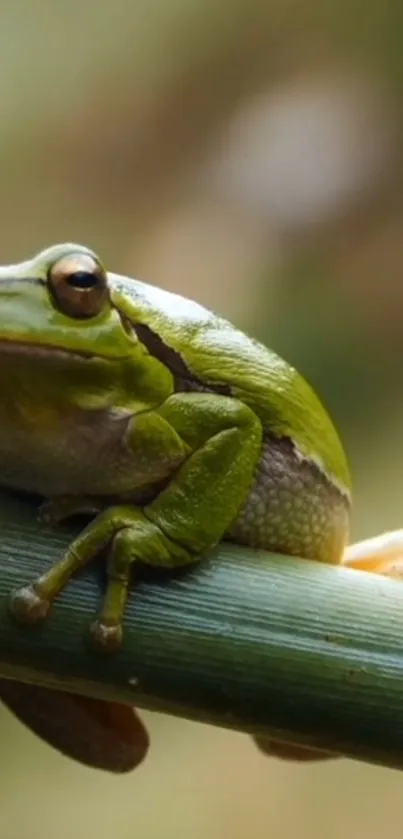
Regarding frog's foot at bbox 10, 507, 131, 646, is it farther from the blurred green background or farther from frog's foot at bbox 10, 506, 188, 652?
the blurred green background

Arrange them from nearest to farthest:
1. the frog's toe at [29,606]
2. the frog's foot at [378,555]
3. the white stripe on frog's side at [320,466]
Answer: the frog's toe at [29,606]
the white stripe on frog's side at [320,466]
the frog's foot at [378,555]

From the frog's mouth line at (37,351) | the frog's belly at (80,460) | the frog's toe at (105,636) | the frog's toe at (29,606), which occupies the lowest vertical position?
the frog's toe at (105,636)

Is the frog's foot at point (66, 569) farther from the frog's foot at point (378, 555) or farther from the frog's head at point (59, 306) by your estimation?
the frog's foot at point (378, 555)

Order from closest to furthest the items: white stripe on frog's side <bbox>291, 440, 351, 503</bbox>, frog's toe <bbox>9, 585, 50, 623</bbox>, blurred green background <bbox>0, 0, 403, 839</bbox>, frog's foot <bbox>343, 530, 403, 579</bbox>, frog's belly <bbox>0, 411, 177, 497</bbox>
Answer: frog's toe <bbox>9, 585, 50, 623</bbox>
frog's belly <bbox>0, 411, 177, 497</bbox>
white stripe on frog's side <bbox>291, 440, 351, 503</bbox>
frog's foot <bbox>343, 530, 403, 579</bbox>
blurred green background <bbox>0, 0, 403, 839</bbox>

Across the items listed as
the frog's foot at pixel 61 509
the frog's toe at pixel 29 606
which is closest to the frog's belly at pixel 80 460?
the frog's foot at pixel 61 509

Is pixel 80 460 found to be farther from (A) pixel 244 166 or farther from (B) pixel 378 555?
(A) pixel 244 166

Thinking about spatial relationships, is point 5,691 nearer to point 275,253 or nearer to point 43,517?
point 43,517

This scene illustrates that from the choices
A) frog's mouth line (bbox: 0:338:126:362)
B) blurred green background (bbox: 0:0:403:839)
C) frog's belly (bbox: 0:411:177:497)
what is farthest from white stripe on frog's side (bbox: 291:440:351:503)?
blurred green background (bbox: 0:0:403:839)
